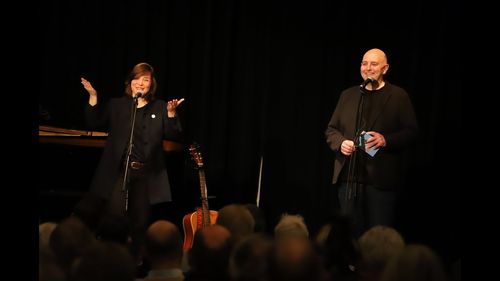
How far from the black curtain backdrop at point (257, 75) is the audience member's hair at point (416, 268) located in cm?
356

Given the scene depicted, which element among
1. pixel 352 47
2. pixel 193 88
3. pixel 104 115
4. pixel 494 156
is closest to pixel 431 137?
pixel 352 47

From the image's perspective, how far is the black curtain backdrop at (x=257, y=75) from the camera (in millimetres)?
6496

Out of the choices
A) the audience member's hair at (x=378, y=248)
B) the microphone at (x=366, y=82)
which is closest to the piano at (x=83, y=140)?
the microphone at (x=366, y=82)

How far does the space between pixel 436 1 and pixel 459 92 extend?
2.76 ft

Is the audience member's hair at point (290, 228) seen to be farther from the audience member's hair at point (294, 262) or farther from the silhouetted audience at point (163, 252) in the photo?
the audience member's hair at point (294, 262)

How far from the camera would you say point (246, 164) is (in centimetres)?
675

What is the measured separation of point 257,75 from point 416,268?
13.1 feet

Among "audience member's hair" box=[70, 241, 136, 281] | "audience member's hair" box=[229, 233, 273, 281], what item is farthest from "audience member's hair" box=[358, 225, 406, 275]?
"audience member's hair" box=[70, 241, 136, 281]

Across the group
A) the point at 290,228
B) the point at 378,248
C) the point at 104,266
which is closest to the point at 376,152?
the point at 290,228

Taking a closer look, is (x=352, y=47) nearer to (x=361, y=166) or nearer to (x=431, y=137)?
(x=431, y=137)

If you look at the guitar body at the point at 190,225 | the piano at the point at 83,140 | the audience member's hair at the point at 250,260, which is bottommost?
the guitar body at the point at 190,225

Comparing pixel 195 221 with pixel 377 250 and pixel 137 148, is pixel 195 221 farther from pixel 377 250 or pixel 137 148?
pixel 377 250

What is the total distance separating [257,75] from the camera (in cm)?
675

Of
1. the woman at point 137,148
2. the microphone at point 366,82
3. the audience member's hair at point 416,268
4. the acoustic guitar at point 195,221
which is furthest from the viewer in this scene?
the acoustic guitar at point 195,221
